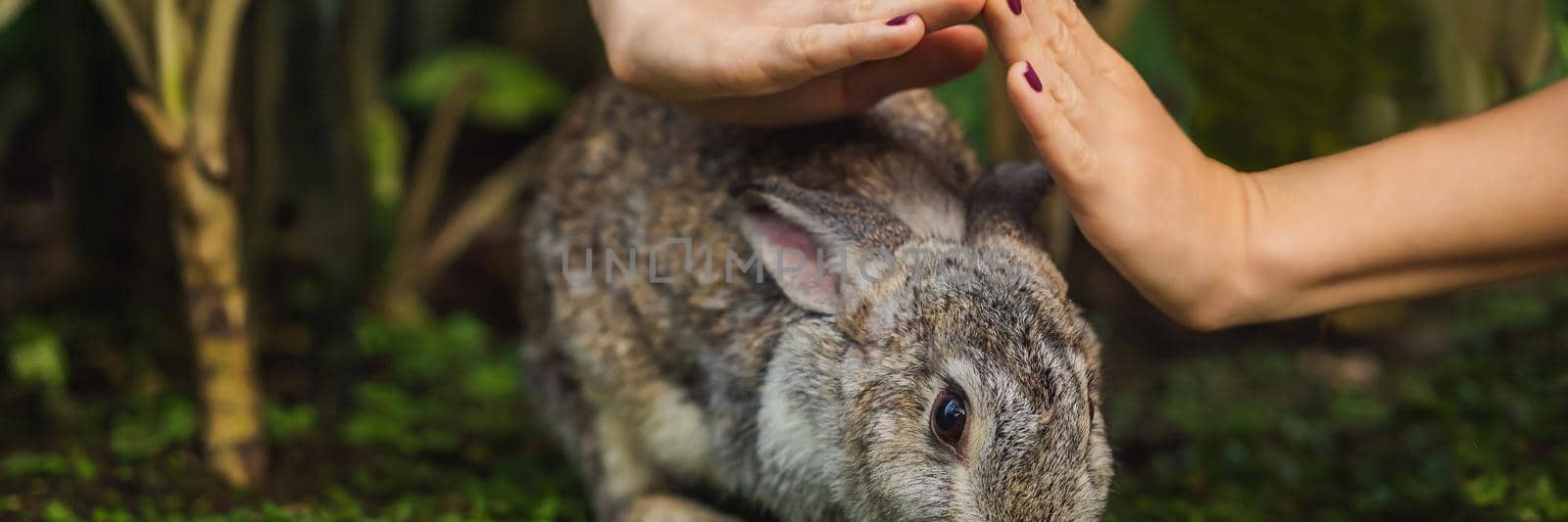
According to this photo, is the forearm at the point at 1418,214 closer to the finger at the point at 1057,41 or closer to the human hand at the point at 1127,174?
the human hand at the point at 1127,174

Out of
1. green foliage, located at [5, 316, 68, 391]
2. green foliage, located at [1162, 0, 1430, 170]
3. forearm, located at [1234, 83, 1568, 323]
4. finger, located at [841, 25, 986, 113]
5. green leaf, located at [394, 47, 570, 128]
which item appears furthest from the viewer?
green leaf, located at [394, 47, 570, 128]

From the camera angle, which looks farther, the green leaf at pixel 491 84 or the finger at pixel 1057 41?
the green leaf at pixel 491 84

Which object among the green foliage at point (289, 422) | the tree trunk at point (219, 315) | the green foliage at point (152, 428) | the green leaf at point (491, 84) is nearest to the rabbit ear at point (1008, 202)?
the tree trunk at point (219, 315)

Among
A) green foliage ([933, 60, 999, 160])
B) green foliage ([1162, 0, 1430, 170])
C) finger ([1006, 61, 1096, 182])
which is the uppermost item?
finger ([1006, 61, 1096, 182])

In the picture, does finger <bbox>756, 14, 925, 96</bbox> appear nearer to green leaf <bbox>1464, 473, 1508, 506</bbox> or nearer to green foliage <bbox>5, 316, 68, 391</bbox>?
green leaf <bbox>1464, 473, 1508, 506</bbox>

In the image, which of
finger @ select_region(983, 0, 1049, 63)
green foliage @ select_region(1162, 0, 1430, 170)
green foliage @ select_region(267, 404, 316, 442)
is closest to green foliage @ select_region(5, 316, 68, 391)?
green foliage @ select_region(267, 404, 316, 442)

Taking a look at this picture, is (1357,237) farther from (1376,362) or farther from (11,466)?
(11,466)

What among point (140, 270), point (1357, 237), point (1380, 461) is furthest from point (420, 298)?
point (1357, 237)
